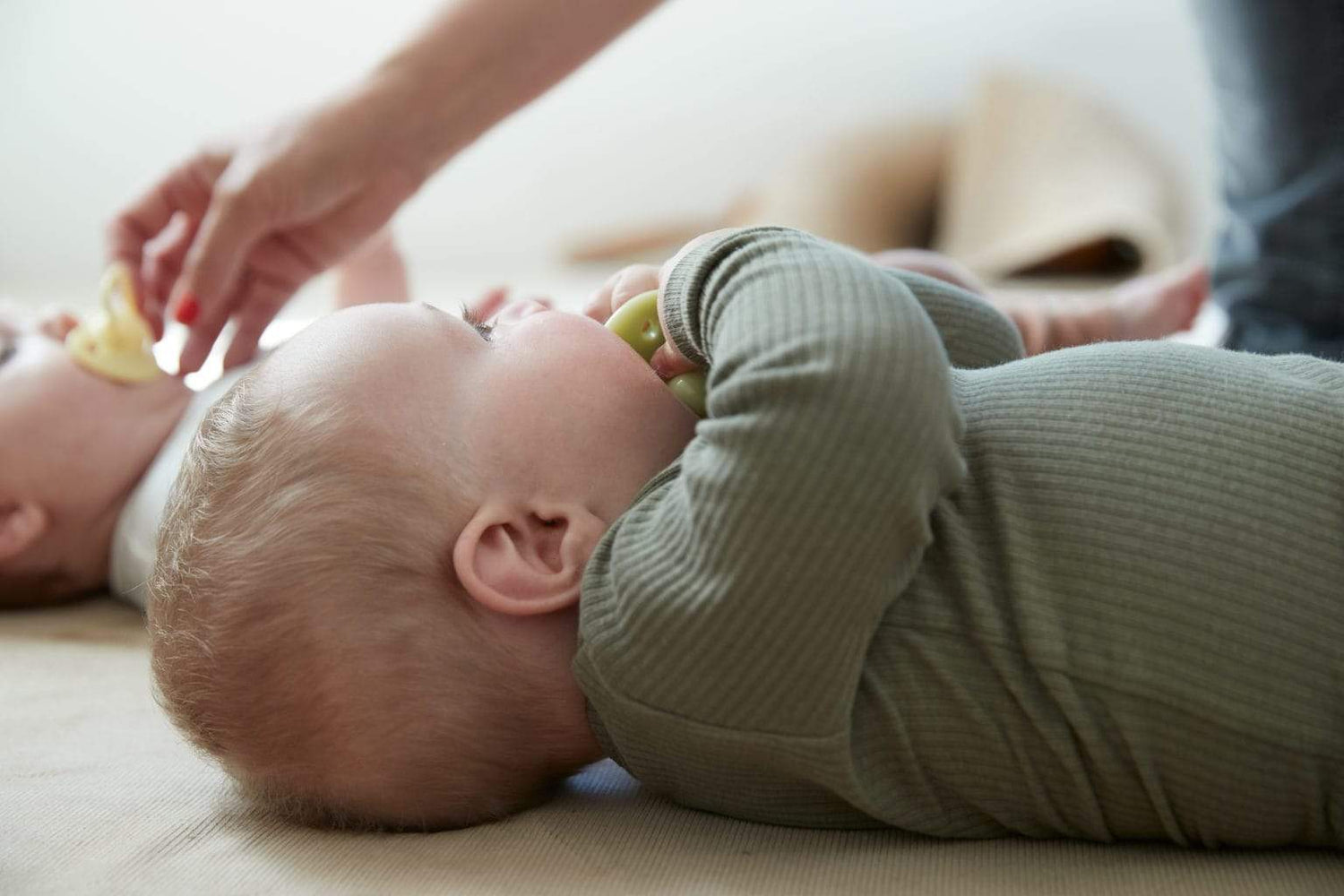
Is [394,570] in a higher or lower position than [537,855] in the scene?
higher

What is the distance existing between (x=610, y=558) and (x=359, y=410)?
0.17 m

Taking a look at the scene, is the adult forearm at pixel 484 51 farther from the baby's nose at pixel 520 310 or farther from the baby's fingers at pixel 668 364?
the baby's fingers at pixel 668 364

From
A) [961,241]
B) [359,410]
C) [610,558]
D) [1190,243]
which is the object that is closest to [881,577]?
[610,558]

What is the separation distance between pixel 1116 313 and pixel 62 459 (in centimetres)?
115

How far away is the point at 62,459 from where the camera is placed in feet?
4.25

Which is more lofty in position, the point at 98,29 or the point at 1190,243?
the point at 98,29

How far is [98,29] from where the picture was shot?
3.29 metres

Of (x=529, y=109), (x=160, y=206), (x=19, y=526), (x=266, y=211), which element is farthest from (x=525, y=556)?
(x=529, y=109)

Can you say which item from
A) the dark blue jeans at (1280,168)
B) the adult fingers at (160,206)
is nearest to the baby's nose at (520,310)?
the adult fingers at (160,206)

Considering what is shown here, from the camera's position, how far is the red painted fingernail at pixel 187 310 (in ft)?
4.14

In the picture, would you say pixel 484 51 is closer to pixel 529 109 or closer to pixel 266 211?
pixel 266 211

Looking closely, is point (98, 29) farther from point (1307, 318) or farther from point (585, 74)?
point (1307, 318)

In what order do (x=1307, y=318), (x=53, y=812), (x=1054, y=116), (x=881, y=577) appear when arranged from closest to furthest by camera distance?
(x=881, y=577)
(x=53, y=812)
(x=1307, y=318)
(x=1054, y=116)

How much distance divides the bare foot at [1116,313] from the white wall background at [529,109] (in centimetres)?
169
